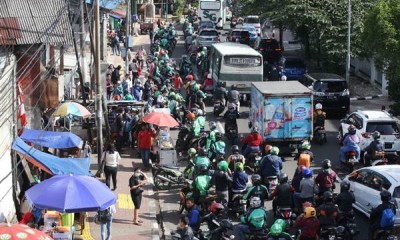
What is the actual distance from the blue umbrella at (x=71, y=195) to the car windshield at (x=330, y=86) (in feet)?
54.7

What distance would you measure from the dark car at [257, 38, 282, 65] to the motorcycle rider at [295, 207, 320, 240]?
93.1 feet

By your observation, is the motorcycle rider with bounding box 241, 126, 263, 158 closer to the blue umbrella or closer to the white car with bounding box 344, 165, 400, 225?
the white car with bounding box 344, 165, 400, 225

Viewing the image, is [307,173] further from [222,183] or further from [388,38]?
[388,38]

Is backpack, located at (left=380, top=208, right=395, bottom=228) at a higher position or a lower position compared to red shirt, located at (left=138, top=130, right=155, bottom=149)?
lower

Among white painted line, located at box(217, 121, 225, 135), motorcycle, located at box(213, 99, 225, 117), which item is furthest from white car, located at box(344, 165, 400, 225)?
motorcycle, located at box(213, 99, 225, 117)

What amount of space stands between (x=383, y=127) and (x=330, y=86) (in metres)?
6.73

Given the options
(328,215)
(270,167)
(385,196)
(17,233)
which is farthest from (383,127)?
(17,233)

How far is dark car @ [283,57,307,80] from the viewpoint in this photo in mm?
40219

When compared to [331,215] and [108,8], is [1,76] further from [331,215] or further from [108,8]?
[108,8]

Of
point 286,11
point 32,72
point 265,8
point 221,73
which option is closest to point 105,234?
point 32,72

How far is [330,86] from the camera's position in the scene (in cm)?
3200

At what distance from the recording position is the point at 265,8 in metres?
46.3

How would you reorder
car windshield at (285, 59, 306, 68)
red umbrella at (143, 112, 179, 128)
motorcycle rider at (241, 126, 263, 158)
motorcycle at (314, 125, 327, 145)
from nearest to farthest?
motorcycle rider at (241, 126, 263, 158) < red umbrella at (143, 112, 179, 128) < motorcycle at (314, 125, 327, 145) < car windshield at (285, 59, 306, 68)

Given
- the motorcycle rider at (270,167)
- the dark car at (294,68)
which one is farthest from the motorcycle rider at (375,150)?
the dark car at (294,68)
